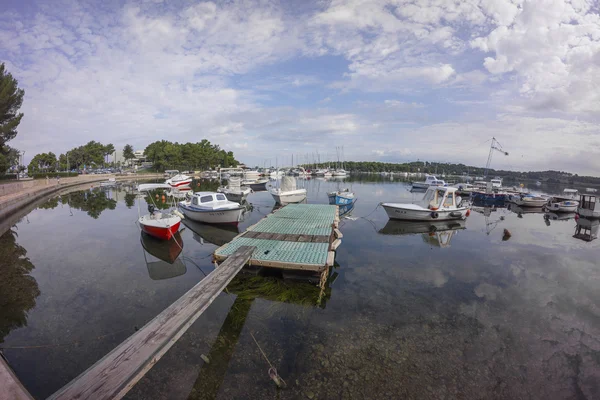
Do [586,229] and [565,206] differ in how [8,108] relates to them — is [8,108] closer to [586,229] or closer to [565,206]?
[586,229]

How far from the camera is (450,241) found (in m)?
20.7

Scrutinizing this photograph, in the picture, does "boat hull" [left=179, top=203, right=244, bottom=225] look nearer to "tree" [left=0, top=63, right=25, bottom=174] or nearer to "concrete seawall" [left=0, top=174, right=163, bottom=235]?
"concrete seawall" [left=0, top=174, right=163, bottom=235]

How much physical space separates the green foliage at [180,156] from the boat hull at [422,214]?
317ft

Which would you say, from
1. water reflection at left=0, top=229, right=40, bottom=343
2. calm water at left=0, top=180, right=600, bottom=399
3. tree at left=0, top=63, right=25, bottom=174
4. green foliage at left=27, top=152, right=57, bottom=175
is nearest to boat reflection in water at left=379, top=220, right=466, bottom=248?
calm water at left=0, top=180, right=600, bottom=399

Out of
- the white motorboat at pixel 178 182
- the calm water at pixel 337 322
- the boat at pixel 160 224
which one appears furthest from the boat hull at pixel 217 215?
the white motorboat at pixel 178 182

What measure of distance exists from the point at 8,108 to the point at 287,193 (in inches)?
1624

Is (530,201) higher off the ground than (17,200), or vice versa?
(17,200)

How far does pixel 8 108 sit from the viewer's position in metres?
38.9

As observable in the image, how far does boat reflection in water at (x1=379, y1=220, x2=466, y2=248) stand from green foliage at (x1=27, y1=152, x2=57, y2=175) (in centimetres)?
10463

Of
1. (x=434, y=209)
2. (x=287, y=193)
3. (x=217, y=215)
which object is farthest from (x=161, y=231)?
(x=434, y=209)

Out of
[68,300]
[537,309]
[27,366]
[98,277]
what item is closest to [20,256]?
[98,277]

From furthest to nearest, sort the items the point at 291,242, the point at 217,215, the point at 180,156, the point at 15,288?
1. the point at 180,156
2. the point at 217,215
3. the point at 291,242
4. the point at 15,288

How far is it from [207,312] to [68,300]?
18.9ft

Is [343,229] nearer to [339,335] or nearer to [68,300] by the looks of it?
[339,335]
